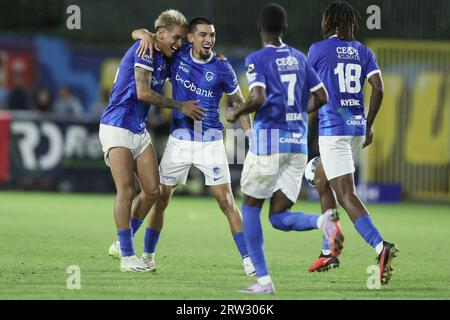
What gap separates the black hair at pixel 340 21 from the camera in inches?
429

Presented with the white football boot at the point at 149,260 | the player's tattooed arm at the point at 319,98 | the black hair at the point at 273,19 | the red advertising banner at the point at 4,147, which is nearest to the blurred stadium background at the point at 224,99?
the red advertising banner at the point at 4,147

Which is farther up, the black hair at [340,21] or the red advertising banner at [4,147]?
the black hair at [340,21]

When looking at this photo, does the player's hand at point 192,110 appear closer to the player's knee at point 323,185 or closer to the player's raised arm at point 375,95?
the player's knee at point 323,185

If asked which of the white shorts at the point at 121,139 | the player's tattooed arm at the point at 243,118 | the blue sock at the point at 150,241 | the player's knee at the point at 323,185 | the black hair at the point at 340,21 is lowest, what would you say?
the blue sock at the point at 150,241

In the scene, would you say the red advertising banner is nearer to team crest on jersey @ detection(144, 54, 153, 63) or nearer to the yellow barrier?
the yellow barrier

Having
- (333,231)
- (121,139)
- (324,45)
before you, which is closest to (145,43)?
(121,139)

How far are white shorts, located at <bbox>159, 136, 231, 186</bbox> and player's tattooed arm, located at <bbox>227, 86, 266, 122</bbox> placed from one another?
71.5 inches

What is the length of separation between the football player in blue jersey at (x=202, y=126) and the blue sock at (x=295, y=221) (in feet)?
3.94

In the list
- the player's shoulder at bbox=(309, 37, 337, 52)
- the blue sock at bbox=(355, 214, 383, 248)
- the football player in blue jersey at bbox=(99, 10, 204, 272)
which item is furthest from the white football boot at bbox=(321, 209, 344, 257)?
the player's shoulder at bbox=(309, 37, 337, 52)

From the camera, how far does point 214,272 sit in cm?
1082

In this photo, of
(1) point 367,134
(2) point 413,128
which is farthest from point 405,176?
(1) point 367,134

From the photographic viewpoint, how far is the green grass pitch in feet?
30.9

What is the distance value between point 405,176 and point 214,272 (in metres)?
15.3

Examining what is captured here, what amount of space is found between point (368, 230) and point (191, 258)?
2.39 metres
